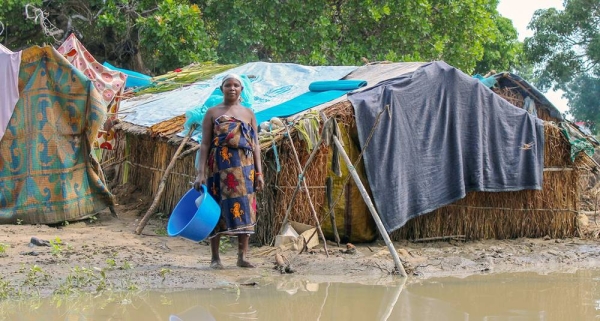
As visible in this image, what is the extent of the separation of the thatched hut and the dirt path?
179 mm

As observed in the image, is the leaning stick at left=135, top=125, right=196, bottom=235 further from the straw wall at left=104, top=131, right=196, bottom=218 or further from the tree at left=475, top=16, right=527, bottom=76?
the tree at left=475, top=16, right=527, bottom=76

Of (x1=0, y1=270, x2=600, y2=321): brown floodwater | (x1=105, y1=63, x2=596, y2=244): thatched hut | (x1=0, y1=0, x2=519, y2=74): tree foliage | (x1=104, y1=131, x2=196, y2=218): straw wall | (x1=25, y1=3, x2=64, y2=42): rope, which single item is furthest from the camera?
(x1=0, y1=0, x2=519, y2=74): tree foliage

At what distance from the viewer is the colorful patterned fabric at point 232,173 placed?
232 inches

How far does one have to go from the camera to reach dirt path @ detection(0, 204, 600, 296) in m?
5.55

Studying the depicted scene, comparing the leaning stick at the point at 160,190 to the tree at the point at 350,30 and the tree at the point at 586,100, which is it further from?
the tree at the point at 586,100

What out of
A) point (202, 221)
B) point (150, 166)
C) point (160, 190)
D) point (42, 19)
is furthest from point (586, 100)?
point (202, 221)

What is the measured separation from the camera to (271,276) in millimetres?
6020

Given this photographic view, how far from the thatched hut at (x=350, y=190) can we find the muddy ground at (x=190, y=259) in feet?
0.55

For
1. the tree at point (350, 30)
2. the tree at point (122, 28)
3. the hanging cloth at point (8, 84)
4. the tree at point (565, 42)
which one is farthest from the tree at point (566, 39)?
the hanging cloth at point (8, 84)

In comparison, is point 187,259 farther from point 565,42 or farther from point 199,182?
point 565,42

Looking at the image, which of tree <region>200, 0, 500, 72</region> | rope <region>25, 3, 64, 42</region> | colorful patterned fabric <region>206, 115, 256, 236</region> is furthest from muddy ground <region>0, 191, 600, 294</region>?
tree <region>200, 0, 500, 72</region>

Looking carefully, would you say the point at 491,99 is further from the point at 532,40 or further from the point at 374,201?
the point at 532,40

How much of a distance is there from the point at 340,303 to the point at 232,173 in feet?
4.17

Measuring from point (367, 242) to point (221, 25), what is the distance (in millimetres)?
7215
